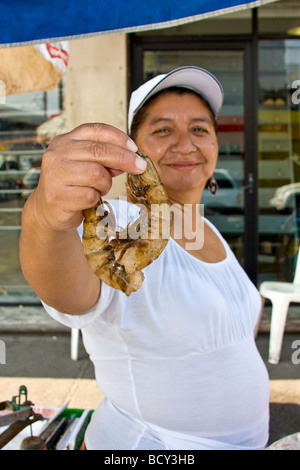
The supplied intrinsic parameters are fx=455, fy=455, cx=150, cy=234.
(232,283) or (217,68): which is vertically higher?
(217,68)

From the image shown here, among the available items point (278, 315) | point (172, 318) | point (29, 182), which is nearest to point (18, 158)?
point (29, 182)

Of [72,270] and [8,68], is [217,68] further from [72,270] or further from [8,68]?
[72,270]

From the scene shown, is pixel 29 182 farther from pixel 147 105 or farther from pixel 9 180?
pixel 147 105

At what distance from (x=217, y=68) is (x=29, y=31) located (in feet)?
12.9

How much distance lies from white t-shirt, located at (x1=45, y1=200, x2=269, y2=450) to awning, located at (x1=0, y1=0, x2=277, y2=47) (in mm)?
783

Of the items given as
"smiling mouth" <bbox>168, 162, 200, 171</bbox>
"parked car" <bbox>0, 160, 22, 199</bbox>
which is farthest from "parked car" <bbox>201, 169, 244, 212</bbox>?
"smiling mouth" <bbox>168, 162, 200, 171</bbox>

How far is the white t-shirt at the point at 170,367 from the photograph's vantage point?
1378mm

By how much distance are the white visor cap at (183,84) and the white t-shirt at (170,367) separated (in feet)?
1.76

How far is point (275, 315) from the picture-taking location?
406 centimetres

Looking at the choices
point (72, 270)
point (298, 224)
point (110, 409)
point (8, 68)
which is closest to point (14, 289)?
point (298, 224)

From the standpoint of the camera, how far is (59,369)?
13.4 ft

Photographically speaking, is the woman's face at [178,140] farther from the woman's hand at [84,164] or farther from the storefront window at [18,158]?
the storefront window at [18,158]

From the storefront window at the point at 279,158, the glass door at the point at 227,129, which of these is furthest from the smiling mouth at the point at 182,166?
the storefront window at the point at 279,158
